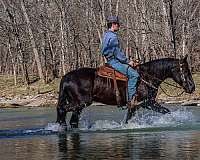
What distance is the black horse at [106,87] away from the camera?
15.8 m

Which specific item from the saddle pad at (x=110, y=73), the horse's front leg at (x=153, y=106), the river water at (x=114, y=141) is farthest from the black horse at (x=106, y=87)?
the river water at (x=114, y=141)

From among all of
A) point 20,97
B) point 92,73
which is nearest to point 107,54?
point 92,73

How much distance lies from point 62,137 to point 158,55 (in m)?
39.6

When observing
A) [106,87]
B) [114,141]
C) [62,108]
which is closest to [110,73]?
[106,87]

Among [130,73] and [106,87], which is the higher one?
[130,73]

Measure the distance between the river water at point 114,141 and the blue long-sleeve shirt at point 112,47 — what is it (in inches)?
68.1

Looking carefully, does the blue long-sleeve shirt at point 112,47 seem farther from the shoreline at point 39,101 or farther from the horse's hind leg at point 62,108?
the shoreline at point 39,101

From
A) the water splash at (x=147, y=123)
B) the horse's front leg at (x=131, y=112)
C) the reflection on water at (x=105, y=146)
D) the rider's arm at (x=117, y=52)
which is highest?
the rider's arm at (x=117, y=52)

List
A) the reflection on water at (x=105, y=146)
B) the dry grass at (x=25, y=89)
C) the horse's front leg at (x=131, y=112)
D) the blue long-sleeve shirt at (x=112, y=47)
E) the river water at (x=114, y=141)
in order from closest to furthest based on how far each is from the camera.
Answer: the reflection on water at (x=105, y=146) < the river water at (x=114, y=141) < the blue long-sleeve shirt at (x=112, y=47) < the horse's front leg at (x=131, y=112) < the dry grass at (x=25, y=89)

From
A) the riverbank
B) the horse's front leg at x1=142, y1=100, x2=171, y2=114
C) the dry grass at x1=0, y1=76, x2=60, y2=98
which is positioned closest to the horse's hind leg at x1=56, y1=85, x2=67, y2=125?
the horse's front leg at x1=142, y1=100, x2=171, y2=114

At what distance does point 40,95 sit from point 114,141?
27.6 meters

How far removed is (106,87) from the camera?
15734 millimetres

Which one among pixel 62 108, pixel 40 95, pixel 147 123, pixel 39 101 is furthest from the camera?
pixel 40 95

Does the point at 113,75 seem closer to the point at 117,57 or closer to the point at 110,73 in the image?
the point at 110,73
